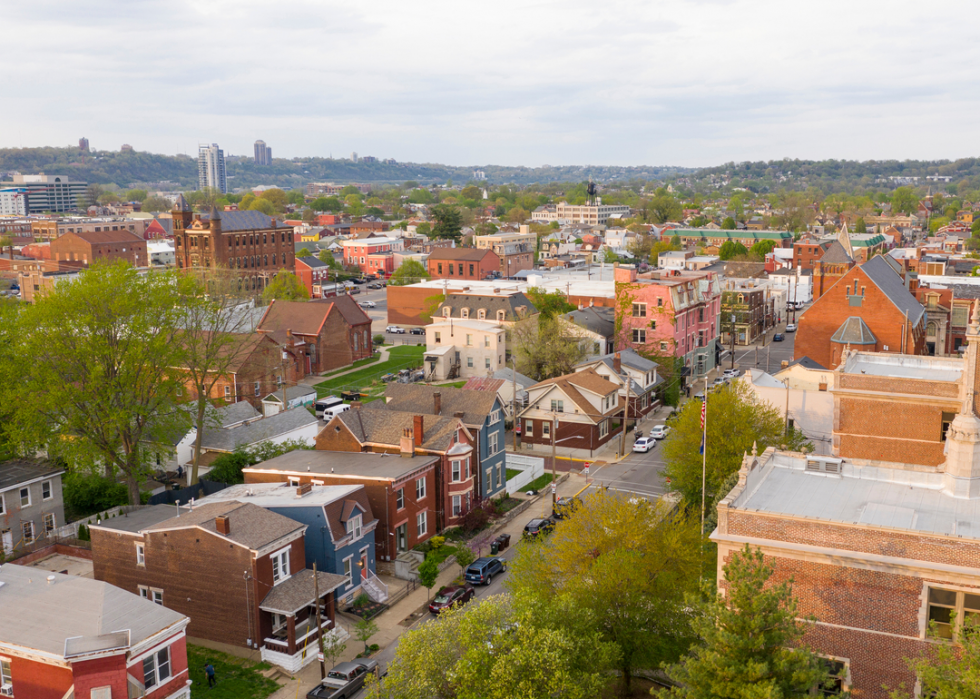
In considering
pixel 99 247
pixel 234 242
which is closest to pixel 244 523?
pixel 234 242

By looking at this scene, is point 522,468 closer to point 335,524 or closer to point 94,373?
point 335,524

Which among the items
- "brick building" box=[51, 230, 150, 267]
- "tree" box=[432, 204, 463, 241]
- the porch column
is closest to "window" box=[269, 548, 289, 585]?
the porch column

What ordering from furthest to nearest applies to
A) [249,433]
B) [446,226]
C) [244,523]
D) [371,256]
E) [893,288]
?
[446,226]
[371,256]
[893,288]
[249,433]
[244,523]

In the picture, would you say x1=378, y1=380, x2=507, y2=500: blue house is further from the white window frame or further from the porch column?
the porch column

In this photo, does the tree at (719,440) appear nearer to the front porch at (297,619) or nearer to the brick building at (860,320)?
the front porch at (297,619)

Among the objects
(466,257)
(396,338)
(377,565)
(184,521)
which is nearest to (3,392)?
(184,521)
